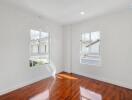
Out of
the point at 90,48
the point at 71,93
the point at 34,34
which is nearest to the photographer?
the point at 71,93

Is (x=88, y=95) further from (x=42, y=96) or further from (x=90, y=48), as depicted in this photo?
(x=90, y=48)

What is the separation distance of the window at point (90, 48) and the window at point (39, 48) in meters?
1.53

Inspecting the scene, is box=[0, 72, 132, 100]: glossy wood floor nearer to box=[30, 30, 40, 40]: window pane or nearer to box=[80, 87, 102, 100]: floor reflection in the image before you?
box=[80, 87, 102, 100]: floor reflection

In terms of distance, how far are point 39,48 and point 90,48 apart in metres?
2.09

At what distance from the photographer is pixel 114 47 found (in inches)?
120

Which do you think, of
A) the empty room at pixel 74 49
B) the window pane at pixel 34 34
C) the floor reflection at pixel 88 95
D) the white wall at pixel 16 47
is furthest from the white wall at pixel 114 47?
the white wall at pixel 16 47

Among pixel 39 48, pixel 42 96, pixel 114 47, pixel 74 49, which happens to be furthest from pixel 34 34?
pixel 114 47

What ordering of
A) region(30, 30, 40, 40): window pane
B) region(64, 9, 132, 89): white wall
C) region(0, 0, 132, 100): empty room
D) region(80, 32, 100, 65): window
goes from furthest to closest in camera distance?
region(80, 32, 100, 65): window < region(30, 30, 40, 40): window pane < region(64, 9, 132, 89): white wall < region(0, 0, 132, 100): empty room

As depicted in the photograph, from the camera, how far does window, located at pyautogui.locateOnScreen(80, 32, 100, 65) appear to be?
3.65 m

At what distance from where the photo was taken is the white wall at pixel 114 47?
2.78 m

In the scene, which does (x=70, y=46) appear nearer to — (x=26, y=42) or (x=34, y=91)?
(x=26, y=42)

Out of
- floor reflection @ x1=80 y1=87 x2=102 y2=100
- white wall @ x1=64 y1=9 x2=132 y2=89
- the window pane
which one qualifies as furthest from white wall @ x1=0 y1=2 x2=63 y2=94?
white wall @ x1=64 y1=9 x2=132 y2=89

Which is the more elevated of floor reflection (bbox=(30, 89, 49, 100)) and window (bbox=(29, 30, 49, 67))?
window (bbox=(29, 30, 49, 67))

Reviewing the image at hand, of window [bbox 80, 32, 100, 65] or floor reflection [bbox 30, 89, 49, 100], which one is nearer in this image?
floor reflection [bbox 30, 89, 49, 100]
